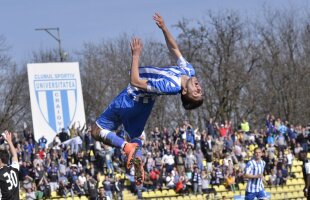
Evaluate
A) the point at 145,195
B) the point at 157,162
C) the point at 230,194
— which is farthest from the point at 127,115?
the point at 230,194

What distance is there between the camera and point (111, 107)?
1171 centimetres

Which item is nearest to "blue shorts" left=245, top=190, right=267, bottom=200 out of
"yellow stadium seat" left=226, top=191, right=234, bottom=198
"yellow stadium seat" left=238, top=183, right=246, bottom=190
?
"yellow stadium seat" left=226, top=191, right=234, bottom=198

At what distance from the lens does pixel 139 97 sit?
11.5 m

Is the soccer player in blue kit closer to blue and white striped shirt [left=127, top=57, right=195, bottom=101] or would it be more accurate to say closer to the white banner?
blue and white striped shirt [left=127, top=57, right=195, bottom=101]

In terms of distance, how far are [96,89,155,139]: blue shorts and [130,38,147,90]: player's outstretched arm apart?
21.2 inches

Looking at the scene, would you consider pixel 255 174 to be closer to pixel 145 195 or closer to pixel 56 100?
pixel 145 195

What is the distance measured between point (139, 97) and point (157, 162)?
1786 cm

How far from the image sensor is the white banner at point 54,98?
33.8 metres

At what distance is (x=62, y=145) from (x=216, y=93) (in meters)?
25.7

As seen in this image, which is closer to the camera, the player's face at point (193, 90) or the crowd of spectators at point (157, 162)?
the player's face at point (193, 90)

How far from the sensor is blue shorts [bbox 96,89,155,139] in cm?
1152

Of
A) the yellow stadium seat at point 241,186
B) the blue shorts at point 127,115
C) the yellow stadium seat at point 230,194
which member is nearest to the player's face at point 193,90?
the blue shorts at point 127,115

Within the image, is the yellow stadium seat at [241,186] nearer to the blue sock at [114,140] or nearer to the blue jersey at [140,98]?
the blue jersey at [140,98]

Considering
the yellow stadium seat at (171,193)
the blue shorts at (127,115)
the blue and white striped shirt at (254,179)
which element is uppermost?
the blue shorts at (127,115)
